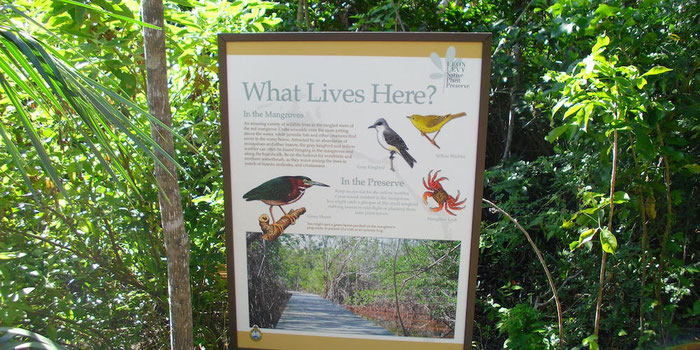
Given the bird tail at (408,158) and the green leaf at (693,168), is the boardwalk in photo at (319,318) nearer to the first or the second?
the bird tail at (408,158)

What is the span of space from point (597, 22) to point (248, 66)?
1.57 metres

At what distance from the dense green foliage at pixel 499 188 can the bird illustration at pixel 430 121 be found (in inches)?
19.8

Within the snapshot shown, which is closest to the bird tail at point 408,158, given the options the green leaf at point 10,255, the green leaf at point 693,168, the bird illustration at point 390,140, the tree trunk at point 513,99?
the bird illustration at point 390,140

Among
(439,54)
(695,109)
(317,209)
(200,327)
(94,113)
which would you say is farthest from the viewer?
(200,327)

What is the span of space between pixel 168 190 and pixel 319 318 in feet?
2.77

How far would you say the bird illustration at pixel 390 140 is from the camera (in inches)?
86.3

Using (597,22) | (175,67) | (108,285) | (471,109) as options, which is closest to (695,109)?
(597,22)

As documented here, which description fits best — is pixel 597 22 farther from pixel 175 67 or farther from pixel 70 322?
pixel 70 322

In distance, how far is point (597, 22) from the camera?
8.15ft

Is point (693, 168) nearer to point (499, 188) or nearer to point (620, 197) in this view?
point (620, 197)

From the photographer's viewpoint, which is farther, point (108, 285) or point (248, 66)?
point (108, 285)

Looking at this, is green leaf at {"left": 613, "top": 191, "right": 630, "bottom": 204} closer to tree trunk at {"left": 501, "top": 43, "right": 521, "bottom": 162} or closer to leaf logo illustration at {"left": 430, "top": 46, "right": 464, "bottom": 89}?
leaf logo illustration at {"left": 430, "top": 46, "right": 464, "bottom": 89}

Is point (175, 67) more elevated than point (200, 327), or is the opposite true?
point (175, 67)

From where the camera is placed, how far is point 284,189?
228cm
